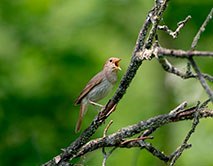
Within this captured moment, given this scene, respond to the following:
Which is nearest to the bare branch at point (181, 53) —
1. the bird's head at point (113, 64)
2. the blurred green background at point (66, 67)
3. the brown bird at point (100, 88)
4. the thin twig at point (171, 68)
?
the thin twig at point (171, 68)

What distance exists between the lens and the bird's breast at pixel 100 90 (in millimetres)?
4727

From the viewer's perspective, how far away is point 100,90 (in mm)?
4766

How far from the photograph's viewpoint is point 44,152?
504 centimetres

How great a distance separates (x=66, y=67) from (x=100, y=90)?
35.2 inches

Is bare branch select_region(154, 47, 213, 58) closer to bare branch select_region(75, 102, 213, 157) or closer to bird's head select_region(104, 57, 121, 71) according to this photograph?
bare branch select_region(75, 102, 213, 157)

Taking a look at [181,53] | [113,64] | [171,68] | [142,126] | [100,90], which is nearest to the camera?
[181,53]

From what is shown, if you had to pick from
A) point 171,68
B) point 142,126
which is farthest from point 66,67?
point 171,68

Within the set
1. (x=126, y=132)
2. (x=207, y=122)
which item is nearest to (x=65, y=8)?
(x=207, y=122)

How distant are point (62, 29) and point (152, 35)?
3.58m

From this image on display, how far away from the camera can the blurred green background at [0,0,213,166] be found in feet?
16.9

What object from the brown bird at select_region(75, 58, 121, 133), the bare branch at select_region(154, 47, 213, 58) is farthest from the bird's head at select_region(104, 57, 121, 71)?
the bare branch at select_region(154, 47, 213, 58)

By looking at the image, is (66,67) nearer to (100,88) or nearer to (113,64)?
(100,88)

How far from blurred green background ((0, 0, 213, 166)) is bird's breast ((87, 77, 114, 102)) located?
1.44ft

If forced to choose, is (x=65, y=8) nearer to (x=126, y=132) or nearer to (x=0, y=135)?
(x=0, y=135)
